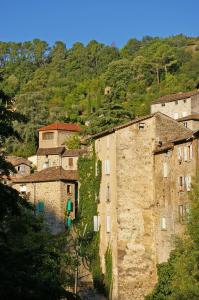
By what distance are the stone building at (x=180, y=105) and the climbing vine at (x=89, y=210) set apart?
33407 millimetres

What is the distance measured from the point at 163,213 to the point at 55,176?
1534 cm

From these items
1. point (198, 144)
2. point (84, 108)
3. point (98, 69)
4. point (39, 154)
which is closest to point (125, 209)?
point (198, 144)

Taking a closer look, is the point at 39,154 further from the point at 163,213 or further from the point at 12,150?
the point at 163,213

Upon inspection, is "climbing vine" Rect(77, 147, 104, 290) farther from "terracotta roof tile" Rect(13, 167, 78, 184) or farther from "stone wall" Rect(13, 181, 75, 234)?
"terracotta roof tile" Rect(13, 167, 78, 184)

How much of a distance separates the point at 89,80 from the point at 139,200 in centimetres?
9490

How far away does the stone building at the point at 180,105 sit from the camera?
85375mm

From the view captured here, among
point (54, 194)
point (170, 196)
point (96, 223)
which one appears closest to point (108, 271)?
point (96, 223)

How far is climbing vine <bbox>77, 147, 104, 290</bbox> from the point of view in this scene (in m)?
51.0

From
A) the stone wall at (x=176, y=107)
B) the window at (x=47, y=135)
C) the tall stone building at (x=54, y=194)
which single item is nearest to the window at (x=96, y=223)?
the tall stone building at (x=54, y=194)

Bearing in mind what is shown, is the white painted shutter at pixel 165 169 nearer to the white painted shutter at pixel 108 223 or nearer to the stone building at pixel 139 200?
the stone building at pixel 139 200

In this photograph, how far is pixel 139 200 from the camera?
49.3 m

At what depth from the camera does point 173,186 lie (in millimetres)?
46594

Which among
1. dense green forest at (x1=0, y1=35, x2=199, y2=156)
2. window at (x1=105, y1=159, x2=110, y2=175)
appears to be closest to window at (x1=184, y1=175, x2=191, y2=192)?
window at (x1=105, y1=159, x2=110, y2=175)

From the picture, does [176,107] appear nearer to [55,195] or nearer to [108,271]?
[55,195]
